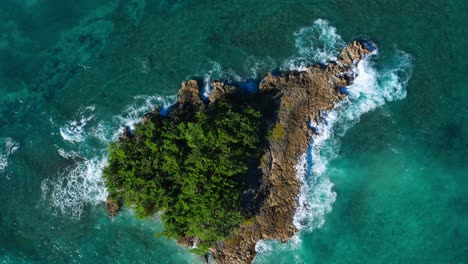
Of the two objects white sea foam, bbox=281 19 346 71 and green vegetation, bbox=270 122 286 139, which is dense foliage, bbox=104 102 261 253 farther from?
white sea foam, bbox=281 19 346 71

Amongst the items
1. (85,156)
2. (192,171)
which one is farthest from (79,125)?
(192,171)

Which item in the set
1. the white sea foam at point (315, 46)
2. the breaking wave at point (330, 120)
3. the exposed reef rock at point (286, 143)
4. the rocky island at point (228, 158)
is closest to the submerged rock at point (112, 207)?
the rocky island at point (228, 158)

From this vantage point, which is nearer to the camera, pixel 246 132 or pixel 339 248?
pixel 246 132

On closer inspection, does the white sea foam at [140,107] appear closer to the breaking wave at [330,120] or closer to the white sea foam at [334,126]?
the breaking wave at [330,120]

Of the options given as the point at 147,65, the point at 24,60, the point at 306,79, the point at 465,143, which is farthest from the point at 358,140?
the point at 24,60

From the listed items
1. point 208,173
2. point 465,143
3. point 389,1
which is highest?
point 389,1

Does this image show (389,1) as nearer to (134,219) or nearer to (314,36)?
(314,36)

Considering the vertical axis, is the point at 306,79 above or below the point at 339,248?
above
